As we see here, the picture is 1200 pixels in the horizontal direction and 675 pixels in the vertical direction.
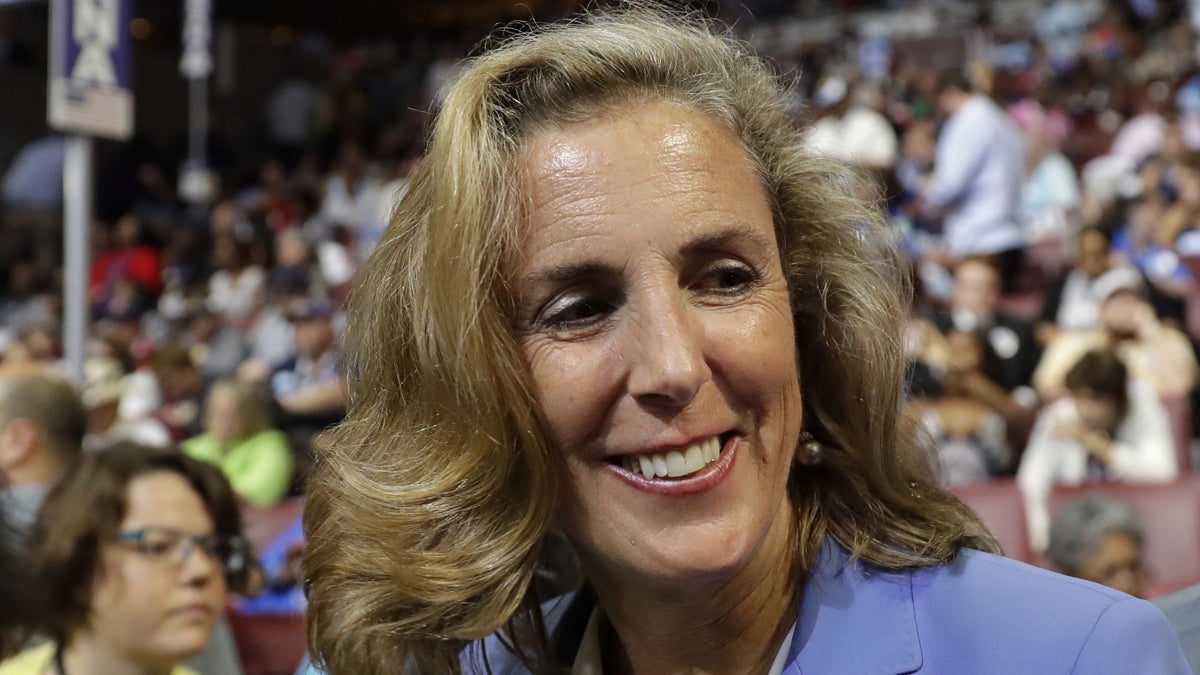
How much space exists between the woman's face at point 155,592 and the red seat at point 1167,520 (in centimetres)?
239

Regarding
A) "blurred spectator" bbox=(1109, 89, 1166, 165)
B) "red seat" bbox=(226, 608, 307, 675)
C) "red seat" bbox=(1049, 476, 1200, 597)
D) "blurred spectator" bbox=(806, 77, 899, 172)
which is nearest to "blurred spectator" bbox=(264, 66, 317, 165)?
"blurred spectator" bbox=(806, 77, 899, 172)

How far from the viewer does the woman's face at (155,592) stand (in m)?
2.54

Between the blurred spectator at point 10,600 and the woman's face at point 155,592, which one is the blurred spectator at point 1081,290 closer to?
the woman's face at point 155,592

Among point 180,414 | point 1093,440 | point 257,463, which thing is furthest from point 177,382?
point 1093,440

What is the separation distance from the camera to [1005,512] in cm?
A: 368

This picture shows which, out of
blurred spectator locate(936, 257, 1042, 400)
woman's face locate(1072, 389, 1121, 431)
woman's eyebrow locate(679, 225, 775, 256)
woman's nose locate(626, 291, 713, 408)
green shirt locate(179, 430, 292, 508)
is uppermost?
woman's eyebrow locate(679, 225, 775, 256)

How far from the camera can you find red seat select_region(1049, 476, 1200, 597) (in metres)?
3.69

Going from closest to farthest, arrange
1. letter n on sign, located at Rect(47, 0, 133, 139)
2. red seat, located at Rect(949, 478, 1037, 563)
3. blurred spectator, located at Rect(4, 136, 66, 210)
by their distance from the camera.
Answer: letter n on sign, located at Rect(47, 0, 133, 139), red seat, located at Rect(949, 478, 1037, 563), blurred spectator, located at Rect(4, 136, 66, 210)

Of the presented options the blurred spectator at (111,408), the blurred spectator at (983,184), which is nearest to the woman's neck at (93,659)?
the blurred spectator at (111,408)

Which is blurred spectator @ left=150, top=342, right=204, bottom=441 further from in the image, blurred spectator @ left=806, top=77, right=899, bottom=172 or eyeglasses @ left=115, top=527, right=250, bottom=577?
blurred spectator @ left=806, top=77, right=899, bottom=172

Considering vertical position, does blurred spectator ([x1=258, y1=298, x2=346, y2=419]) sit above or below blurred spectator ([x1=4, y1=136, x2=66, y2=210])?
above

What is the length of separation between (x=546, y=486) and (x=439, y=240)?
29cm

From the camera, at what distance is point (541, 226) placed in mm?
1342

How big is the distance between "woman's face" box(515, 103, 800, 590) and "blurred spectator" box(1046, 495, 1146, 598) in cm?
237
